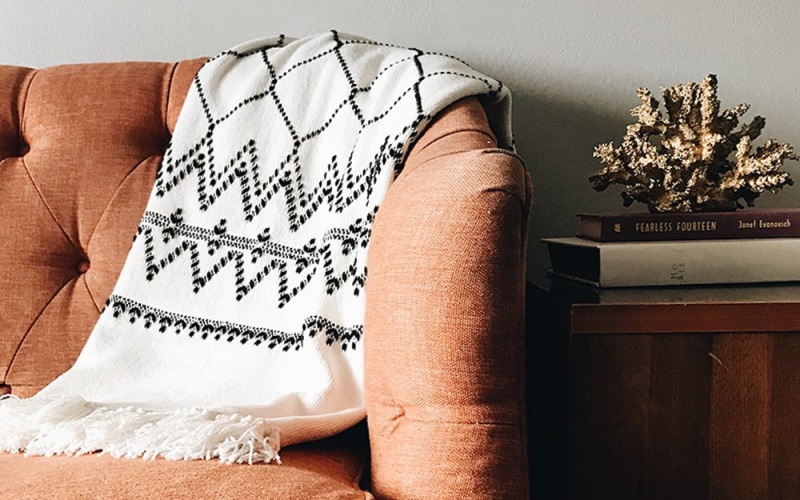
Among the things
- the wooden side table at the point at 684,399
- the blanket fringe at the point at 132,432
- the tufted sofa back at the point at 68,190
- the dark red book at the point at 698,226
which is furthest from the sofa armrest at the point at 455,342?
the tufted sofa back at the point at 68,190

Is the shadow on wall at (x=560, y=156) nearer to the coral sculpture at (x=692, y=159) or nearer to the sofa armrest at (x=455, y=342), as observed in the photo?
the coral sculpture at (x=692, y=159)

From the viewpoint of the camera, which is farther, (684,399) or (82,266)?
(82,266)

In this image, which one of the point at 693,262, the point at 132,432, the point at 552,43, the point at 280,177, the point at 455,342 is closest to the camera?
the point at 455,342

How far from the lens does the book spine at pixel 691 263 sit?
0.94 meters

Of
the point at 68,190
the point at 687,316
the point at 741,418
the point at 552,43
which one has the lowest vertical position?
the point at 741,418

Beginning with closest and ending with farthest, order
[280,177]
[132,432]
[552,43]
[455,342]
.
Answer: [455,342] → [132,432] → [280,177] → [552,43]

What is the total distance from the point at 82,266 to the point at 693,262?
86 centimetres

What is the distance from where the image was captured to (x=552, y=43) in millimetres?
1332

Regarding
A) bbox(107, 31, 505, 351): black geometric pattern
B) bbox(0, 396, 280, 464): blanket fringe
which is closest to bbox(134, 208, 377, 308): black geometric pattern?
bbox(107, 31, 505, 351): black geometric pattern

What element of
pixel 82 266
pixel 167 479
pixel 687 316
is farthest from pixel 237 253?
pixel 687 316

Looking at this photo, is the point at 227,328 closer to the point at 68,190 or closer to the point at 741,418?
the point at 68,190

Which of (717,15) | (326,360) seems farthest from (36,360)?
(717,15)

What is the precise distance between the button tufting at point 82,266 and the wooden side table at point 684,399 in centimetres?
72

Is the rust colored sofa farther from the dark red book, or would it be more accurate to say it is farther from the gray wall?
the gray wall
